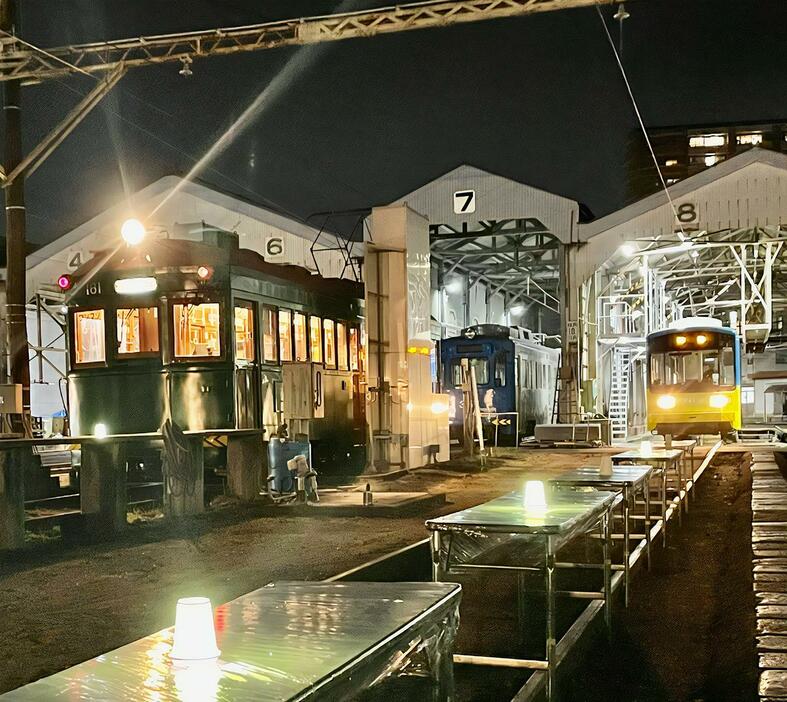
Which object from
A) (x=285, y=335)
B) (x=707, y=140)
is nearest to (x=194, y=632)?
(x=285, y=335)

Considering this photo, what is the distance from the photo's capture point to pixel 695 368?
966 inches

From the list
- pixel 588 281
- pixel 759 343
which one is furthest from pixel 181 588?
pixel 759 343

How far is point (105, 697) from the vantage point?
7.34 feet

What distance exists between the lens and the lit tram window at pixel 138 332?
13.8 m

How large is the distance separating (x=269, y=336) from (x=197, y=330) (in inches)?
51.7

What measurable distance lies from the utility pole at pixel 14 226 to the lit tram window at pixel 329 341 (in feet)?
16.2

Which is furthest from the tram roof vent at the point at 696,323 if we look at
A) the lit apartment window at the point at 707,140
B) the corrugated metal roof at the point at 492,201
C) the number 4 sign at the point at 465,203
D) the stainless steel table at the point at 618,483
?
the lit apartment window at the point at 707,140

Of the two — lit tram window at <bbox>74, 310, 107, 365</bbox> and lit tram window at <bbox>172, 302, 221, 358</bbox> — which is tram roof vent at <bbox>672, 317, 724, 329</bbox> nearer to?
lit tram window at <bbox>172, 302, 221, 358</bbox>

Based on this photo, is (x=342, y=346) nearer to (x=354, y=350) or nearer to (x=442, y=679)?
(x=354, y=350)

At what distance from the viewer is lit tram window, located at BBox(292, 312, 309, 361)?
15625mm

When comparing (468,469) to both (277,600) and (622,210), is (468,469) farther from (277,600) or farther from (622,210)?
(277,600)

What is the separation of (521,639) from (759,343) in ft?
86.2

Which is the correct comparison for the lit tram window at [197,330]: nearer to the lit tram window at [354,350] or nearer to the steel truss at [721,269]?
the lit tram window at [354,350]

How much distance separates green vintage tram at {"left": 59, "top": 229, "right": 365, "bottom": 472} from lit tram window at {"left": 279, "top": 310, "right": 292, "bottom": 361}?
4 cm
